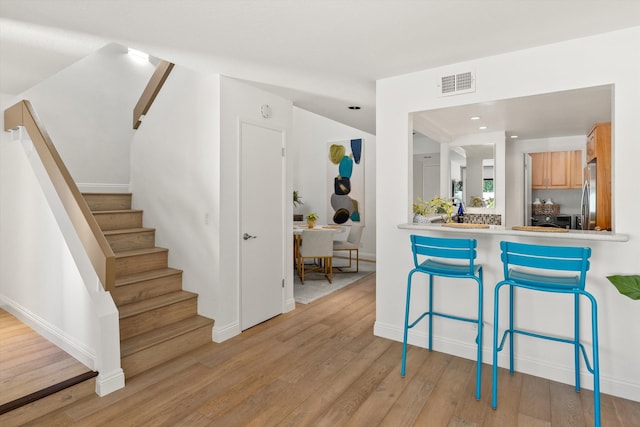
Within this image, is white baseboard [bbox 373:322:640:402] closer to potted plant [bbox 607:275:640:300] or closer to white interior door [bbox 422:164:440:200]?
potted plant [bbox 607:275:640:300]

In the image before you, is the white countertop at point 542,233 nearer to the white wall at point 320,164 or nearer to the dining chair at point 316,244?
the dining chair at point 316,244

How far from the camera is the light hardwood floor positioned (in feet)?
7.05


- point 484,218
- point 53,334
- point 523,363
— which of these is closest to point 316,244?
point 484,218

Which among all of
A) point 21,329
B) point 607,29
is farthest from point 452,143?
point 21,329

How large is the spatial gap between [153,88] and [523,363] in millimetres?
4266

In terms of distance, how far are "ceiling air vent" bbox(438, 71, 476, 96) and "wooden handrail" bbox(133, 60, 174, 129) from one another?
2.65 meters

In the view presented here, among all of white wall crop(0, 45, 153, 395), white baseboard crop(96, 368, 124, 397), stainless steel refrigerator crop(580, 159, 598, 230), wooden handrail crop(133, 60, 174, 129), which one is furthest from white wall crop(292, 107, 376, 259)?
white baseboard crop(96, 368, 124, 397)

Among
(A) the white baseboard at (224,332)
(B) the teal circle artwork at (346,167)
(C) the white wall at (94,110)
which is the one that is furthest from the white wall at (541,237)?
(B) the teal circle artwork at (346,167)

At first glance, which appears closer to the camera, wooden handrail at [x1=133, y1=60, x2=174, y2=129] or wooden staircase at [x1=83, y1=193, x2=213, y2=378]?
wooden staircase at [x1=83, y1=193, x2=213, y2=378]

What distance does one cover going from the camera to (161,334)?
2986mm

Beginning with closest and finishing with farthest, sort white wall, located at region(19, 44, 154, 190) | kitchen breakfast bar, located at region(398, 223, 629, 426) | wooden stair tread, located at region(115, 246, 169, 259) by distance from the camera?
kitchen breakfast bar, located at region(398, 223, 629, 426) < wooden stair tread, located at region(115, 246, 169, 259) < white wall, located at region(19, 44, 154, 190)

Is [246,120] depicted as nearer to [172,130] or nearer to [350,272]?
[172,130]

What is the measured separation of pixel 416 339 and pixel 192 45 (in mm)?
3015

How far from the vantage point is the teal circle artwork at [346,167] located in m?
7.52
